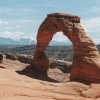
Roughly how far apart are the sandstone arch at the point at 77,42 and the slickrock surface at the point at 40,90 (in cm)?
149

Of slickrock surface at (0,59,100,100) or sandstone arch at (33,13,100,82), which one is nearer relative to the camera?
slickrock surface at (0,59,100,100)

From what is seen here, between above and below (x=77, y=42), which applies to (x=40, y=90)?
below

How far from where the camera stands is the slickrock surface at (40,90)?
52.3ft

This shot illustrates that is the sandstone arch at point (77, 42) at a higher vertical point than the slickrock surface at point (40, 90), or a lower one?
higher

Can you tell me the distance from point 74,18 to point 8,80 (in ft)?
26.8

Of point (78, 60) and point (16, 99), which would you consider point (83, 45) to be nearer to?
point (78, 60)

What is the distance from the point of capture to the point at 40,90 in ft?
57.2

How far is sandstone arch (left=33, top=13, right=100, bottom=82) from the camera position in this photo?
71.9ft

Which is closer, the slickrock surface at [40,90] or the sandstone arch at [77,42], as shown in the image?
the slickrock surface at [40,90]

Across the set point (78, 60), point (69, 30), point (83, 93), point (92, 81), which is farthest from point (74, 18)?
point (83, 93)

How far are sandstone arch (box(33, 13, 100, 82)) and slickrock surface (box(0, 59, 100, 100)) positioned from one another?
1489mm

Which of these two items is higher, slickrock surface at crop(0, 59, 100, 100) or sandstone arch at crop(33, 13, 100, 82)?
sandstone arch at crop(33, 13, 100, 82)

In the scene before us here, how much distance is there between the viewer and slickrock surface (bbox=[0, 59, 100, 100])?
52.3 ft

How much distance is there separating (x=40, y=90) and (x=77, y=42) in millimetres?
6779
